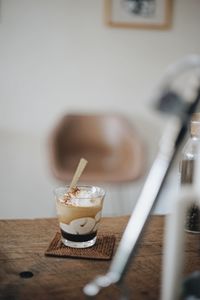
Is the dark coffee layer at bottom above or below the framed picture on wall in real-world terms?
below

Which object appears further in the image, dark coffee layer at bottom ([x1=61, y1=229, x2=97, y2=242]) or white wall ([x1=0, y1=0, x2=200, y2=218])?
white wall ([x1=0, y1=0, x2=200, y2=218])

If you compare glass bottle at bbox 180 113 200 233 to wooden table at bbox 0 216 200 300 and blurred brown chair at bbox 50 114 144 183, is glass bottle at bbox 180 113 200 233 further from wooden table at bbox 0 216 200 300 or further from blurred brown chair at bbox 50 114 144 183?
blurred brown chair at bbox 50 114 144 183

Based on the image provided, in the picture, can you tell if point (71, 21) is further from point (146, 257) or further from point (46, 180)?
point (146, 257)

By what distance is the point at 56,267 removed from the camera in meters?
1.03

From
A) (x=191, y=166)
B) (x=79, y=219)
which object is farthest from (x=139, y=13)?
(x=79, y=219)

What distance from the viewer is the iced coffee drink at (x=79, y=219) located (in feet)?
3.73

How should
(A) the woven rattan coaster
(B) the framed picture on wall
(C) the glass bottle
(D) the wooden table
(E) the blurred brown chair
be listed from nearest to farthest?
(D) the wooden table, (A) the woven rattan coaster, (C) the glass bottle, (E) the blurred brown chair, (B) the framed picture on wall

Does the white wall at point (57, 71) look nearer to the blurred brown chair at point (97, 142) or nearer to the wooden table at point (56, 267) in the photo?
the blurred brown chair at point (97, 142)

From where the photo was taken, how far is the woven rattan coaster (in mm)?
1084

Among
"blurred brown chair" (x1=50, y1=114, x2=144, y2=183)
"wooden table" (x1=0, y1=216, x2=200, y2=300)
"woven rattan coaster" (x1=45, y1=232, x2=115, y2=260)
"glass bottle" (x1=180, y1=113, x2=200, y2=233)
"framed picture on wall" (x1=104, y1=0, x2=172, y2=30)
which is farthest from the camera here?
"framed picture on wall" (x1=104, y1=0, x2=172, y2=30)

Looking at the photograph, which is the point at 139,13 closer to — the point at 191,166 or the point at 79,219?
the point at 191,166

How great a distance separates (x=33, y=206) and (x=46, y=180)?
209 millimetres

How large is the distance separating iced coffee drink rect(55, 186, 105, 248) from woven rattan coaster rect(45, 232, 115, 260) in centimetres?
2

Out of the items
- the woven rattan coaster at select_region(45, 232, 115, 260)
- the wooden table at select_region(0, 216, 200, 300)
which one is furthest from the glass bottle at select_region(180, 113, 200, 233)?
the woven rattan coaster at select_region(45, 232, 115, 260)
